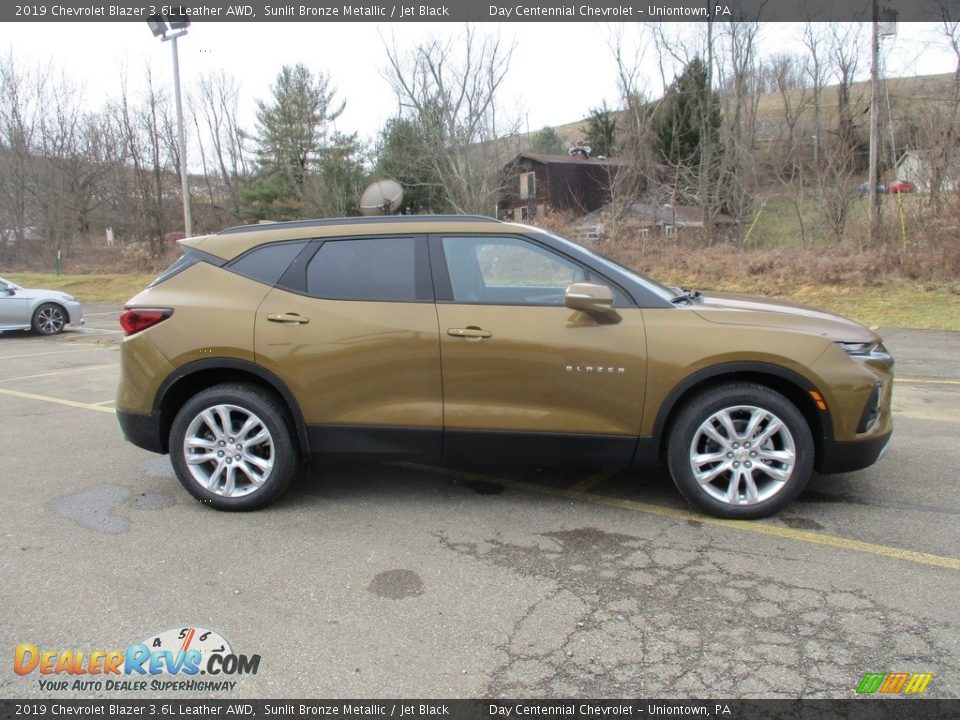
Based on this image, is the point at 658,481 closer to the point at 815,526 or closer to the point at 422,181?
the point at 815,526

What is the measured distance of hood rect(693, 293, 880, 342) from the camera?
148 inches

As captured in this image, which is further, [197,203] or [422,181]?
[197,203]

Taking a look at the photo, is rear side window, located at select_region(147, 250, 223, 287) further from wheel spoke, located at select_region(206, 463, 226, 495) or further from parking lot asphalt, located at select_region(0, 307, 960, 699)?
parking lot asphalt, located at select_region(0, 307, 960, 699)

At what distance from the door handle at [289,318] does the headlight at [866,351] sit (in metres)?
3.13

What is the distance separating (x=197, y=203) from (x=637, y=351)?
4717 cm

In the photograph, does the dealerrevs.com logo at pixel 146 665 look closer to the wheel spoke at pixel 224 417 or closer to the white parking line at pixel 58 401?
the wheel spoke at pixel 224 417

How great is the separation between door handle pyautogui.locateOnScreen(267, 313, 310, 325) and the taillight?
0.68 metres

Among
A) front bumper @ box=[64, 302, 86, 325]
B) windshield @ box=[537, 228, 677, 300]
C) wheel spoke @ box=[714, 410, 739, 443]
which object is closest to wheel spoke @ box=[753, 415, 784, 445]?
wheel spoke @ box=[714, 410, 739, 443]

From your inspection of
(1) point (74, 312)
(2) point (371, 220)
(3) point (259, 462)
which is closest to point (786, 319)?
(2) point (371, 220)

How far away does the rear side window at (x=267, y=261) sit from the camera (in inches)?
163

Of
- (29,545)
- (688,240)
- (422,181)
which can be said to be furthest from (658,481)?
(422,181)

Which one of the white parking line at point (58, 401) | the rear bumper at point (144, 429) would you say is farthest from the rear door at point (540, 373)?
the white parking line at point (58, 401)

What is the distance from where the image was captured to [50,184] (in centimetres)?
3634

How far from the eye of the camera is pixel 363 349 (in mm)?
3916
